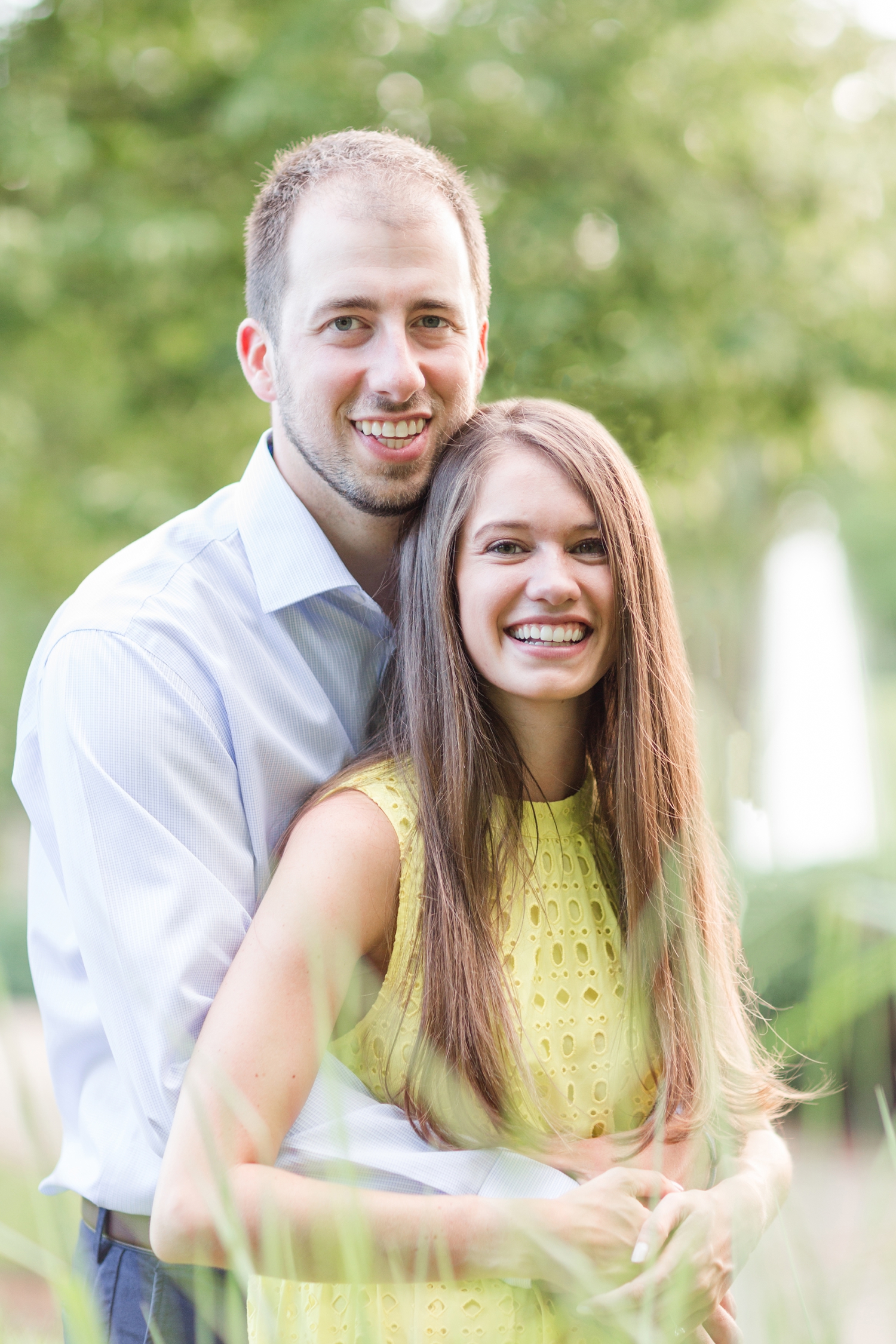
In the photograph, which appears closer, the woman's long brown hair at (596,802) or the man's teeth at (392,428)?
the woman's long brown hair at (596,802)

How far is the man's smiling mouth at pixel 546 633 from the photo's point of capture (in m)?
1.99

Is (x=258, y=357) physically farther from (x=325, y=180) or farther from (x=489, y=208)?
(x=489, y=208)

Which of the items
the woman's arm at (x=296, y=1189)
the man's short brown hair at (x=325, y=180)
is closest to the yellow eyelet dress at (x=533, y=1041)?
the woman's arm at (x=296, y=1189)

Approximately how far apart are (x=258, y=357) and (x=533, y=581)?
Result: 3.18ft

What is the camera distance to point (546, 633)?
1.98 m

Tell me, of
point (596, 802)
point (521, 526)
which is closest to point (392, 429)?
point (521, 526)

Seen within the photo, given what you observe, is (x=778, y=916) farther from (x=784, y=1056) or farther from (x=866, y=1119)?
(x=866, y=1119)

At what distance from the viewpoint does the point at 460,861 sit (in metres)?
1.93

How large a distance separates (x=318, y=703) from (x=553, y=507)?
1.67 ft

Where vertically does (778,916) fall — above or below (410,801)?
below

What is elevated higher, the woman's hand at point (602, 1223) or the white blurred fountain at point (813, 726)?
the white blurred fountain at point (813, 726)

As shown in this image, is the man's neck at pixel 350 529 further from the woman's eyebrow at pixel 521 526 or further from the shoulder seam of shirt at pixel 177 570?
the woman's eyebrow at pixel 521 526

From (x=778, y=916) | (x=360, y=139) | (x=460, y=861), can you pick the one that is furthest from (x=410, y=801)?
(x=360, y=139)

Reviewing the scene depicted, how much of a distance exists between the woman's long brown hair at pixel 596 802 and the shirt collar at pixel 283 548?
5.1 inches
